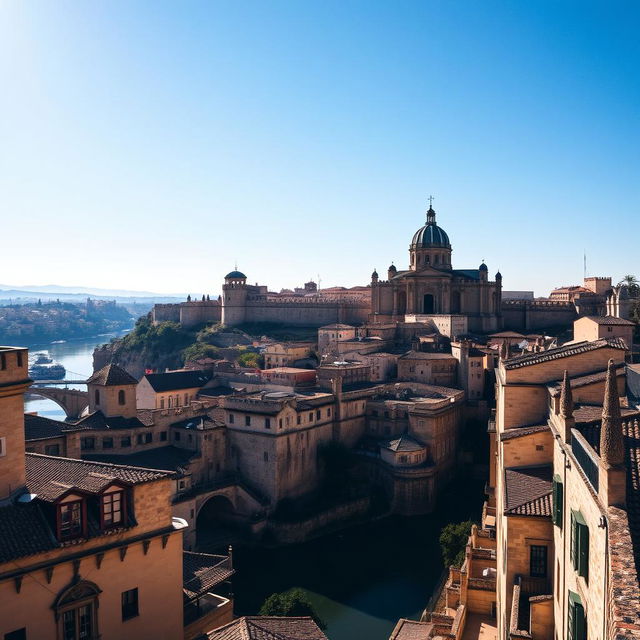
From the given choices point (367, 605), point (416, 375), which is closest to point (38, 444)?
point (367, 605)

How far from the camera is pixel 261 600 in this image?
3791cm

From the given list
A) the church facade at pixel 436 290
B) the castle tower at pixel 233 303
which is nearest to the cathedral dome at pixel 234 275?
the castle tower at pixel 233 303

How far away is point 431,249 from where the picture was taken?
98312mm

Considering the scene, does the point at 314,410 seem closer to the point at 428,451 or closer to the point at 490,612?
the point at 428,451

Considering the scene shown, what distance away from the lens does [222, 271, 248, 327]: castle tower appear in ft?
379

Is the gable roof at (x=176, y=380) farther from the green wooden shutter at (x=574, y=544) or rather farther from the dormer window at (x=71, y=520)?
the green wooden shutter at (x=574, y=544)

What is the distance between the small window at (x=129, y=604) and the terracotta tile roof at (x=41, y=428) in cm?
2186

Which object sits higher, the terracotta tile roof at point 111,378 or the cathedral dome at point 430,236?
the cathedral dome at point 430,236

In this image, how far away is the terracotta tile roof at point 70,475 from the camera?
17984 millimetres

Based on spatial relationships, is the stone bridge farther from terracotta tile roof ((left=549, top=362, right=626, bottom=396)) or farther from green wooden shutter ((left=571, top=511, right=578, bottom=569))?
green wooden shutter ((left=571, top=511, right=578, bottom=569))

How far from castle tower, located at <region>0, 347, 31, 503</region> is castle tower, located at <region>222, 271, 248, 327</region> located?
9711cm

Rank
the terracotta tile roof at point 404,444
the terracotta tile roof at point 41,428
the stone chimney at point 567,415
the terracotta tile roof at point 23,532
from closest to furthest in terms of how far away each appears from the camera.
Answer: the terracotta tile roof at point 23,532 < the stone chimney at point 567,415 < the terracotta tile roof at point 41,428 < the terracotta tile roof at point 404,444

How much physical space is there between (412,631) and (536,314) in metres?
74.6

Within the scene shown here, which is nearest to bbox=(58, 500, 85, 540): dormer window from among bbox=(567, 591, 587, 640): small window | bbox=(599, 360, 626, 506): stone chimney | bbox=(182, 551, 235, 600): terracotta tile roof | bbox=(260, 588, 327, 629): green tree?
bbox=(182, 551, 235, 600): terracotta tile roof
